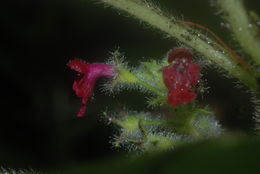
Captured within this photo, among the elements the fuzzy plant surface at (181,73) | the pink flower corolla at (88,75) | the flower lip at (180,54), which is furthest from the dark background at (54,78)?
the flower lip at (180,54)

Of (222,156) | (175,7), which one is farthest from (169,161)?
(175,7)

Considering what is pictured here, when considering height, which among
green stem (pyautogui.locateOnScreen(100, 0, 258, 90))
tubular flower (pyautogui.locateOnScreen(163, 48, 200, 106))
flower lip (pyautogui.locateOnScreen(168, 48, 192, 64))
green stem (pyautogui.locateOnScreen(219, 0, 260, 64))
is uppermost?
green stem (pyautogui.locateOnScreen(219, 0, 260, 64))

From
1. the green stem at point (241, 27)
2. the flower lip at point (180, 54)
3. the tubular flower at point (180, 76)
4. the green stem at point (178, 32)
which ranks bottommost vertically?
the tubular flower at point (180, 76)

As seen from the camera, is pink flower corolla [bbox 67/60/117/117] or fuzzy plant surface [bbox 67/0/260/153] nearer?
fuzzy plant surface [bbox 67/0/260/153]

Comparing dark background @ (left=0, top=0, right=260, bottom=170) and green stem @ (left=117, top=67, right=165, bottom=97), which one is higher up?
dark background @ (left=0, top=0, right=260, bottom=170)

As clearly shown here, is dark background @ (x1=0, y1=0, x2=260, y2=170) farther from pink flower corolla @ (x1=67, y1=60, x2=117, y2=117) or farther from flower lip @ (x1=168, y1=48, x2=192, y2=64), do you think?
flower lip @ (x1=168, y1=48, x2=192, y2=64)

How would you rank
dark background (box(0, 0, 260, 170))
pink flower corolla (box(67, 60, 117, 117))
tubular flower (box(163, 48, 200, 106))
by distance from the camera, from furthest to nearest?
dark background (box(0, 0, 260, 170)), pink flower corolla (box(67, 60, 117, 117)), tubular flower (box(163, 48, 200, 106))

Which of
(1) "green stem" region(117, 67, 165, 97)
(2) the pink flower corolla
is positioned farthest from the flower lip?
(2) the pink flower corolla

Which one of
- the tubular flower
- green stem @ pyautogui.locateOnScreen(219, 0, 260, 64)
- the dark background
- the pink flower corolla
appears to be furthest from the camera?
the dark background

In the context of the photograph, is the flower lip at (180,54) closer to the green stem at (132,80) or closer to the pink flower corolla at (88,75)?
the green stem at (132,80)
